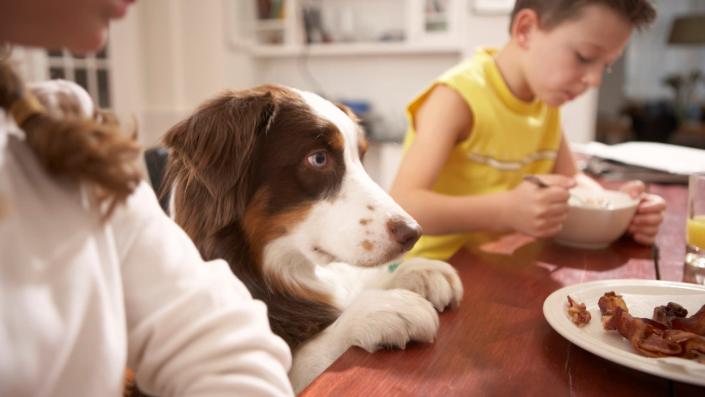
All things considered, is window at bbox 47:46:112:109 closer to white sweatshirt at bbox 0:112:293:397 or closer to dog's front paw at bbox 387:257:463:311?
dog's front paw at bbox 387:257:463:311

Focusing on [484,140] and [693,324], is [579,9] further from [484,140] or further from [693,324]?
[693,324]

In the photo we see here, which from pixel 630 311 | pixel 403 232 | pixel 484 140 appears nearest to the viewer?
pixel 630 311

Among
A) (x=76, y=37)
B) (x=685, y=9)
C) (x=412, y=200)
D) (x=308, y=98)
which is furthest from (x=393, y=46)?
(x=685, y=9)

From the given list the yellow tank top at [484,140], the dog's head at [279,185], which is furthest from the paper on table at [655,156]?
the dog's head at [279,185]

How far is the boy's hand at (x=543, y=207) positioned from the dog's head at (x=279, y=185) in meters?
0.37

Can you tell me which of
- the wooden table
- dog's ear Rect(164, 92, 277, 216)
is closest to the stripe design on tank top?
the wooden table

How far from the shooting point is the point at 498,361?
0.64 meters

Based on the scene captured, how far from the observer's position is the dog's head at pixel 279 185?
84cm

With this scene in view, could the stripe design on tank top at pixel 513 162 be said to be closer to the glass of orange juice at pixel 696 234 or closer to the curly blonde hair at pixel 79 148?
the glass of orange juice at pixel 696 234

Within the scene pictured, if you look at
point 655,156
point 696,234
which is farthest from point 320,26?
point 696,234

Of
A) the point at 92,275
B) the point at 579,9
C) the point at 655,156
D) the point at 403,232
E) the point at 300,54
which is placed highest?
the point at 579,9

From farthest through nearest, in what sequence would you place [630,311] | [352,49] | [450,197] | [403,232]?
1. [352,49]
2. [450,197]
3. [403,232]
4. [630,311]

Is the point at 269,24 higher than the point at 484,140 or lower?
higher

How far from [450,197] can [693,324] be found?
0.67 metres
